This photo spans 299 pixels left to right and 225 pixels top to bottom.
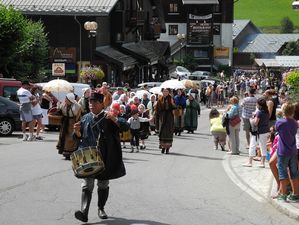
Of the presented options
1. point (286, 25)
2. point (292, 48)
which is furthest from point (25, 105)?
point (286, 25)

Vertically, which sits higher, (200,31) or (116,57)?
(200,31)

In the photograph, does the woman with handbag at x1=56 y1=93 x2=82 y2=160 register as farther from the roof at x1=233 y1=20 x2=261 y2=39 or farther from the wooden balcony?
the roof at x1=233 y1=20 x2=261 y2=39

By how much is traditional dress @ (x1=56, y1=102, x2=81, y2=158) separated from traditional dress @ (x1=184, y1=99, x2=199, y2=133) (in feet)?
36.2

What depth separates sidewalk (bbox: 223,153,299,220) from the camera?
34.4 feet

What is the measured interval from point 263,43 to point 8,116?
90.5m

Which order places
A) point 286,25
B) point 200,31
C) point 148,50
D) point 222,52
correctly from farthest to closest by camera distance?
point 286,25 < point 222,52 < point 200,31 < point 148,50

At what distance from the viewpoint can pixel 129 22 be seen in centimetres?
4928

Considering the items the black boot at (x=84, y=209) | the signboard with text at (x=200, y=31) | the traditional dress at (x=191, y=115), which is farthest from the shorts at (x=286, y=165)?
the signboard with text at (x=200, y=31)

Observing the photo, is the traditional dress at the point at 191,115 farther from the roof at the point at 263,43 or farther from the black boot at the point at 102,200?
the roof at the point at 263,43

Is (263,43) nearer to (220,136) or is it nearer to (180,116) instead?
(180,116)

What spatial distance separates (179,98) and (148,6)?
118ft

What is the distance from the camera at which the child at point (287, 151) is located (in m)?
10.7

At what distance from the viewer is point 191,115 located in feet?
87.7

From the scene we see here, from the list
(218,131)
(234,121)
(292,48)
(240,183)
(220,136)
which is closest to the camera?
(240,183)
